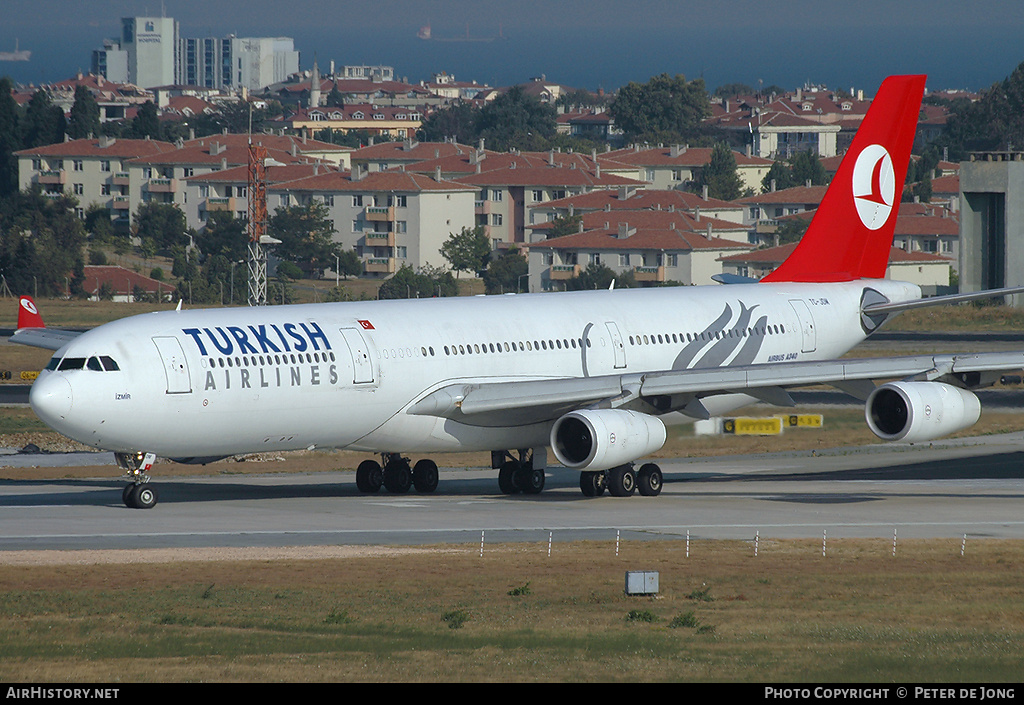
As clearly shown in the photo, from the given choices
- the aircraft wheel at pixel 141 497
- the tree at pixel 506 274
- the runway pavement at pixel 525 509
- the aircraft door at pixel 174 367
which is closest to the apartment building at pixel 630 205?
the tree at pixel 506 274

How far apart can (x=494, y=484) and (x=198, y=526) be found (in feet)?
47.6

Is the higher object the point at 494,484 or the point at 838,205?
the point at 838,205

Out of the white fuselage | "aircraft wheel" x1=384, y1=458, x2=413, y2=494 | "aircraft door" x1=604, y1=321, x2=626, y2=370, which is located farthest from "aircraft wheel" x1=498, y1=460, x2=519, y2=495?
"aircraft door" x1=604, y1=321, x2=626, y2=370

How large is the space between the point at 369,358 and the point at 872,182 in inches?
863

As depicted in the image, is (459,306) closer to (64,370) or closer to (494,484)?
(494,484)

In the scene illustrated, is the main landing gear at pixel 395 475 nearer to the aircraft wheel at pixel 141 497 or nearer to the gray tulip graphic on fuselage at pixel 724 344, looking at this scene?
the aircraft wheel at pixel 141 497

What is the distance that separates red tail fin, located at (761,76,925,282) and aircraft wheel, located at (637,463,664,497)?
12.3 metres

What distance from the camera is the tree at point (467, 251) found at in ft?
567

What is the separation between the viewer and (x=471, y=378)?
43.6m

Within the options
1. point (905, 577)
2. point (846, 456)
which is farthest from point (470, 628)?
point (846, 456)

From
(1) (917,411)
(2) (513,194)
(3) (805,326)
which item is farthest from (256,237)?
(2) (513,194)

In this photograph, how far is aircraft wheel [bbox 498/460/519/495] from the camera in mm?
46156

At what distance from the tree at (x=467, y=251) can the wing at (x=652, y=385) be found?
129 metres

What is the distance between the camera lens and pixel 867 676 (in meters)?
21.2
